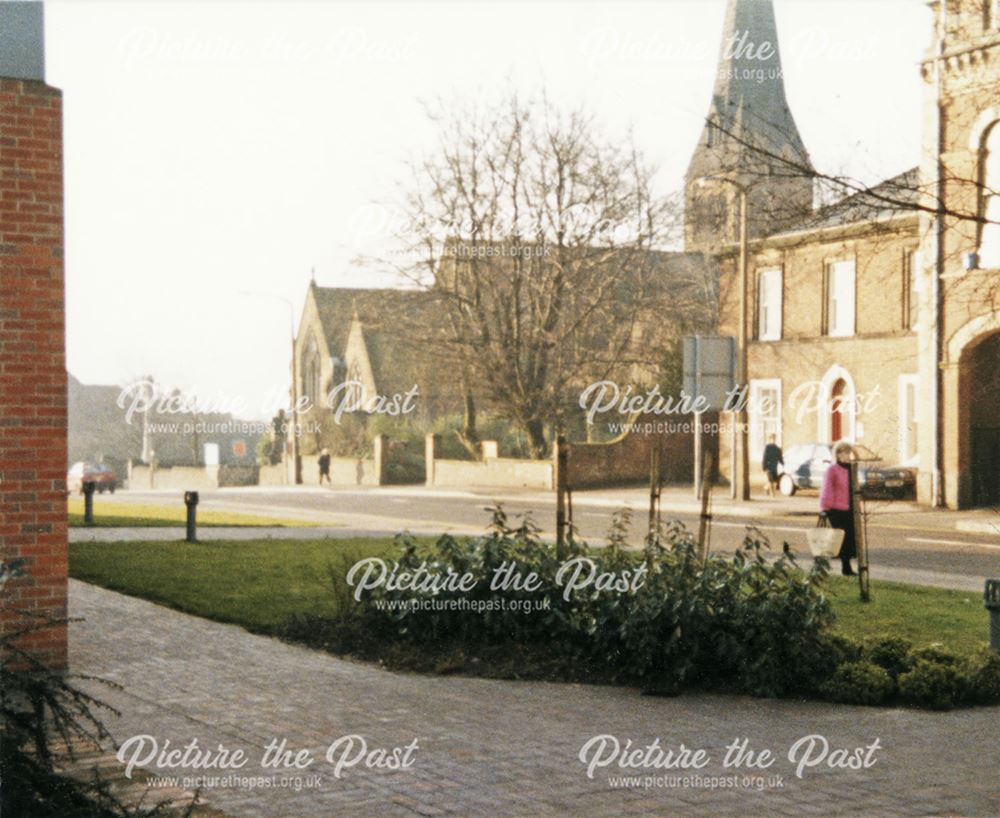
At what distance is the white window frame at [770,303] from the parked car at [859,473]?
4387 mm

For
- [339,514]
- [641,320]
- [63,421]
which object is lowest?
[339,514]

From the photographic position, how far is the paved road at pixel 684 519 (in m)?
19.9

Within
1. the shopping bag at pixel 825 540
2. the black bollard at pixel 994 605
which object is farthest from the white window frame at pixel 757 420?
the black bollard at pixel 994 605

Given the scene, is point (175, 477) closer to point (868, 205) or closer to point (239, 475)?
point (239, 475)

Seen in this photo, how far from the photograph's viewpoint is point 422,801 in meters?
6.43

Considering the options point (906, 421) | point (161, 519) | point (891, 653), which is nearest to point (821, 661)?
point (891, 653)

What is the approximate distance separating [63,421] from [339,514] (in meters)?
24.5

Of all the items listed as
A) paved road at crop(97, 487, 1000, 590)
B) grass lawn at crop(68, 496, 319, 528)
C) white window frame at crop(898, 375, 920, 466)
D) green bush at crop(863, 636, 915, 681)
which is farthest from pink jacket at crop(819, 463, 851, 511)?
white window frame at crop(898, 375, 920, 466)

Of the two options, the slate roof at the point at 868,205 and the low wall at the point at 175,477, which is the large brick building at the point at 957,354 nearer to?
the slate roof at the point at 868,205

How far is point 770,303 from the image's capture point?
42969 mm

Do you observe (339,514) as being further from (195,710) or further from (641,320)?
(195,710)

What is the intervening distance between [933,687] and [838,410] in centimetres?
3171

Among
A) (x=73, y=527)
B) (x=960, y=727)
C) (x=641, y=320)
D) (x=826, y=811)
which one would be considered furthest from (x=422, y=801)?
(x=641, y=320)

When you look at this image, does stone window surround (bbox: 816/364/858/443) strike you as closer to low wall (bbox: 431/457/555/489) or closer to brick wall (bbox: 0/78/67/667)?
low wall (bbox: 431/457/555/489)
